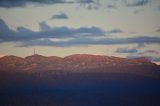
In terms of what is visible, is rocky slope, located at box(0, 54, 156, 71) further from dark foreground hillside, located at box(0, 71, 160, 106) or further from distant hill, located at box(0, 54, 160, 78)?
dark foreground hillside, located at box(0, 71, 160, 106)

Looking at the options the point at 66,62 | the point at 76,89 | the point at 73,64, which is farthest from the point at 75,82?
the point at 66,62

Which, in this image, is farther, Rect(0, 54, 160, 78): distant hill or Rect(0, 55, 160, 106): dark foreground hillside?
Rect(0, 55, 160, 106): dark foreground hillside

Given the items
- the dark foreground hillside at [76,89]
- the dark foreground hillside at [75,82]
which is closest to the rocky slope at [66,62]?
the dark foreground hillside at [75,82]

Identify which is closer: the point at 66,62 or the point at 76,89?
the point at 66,62

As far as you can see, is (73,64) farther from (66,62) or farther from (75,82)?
(75,82)

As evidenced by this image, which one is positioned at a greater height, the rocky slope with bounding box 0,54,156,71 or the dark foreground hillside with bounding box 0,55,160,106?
the rocky slope with bounding box 0,54,156,71

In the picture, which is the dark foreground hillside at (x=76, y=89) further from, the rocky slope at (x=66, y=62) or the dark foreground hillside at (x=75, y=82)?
the rocky slope at (x=66, y=62)

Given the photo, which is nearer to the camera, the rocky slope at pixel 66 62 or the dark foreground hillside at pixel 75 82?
the rocky slope at pixel 66 62

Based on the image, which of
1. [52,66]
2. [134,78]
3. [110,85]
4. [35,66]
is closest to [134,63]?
[134,78]

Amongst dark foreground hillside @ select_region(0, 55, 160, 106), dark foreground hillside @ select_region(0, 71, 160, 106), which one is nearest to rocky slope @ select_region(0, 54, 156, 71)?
dark foreground hillside @ select_region(0, 55, 160, 106)

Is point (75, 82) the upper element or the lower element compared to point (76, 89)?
upper
